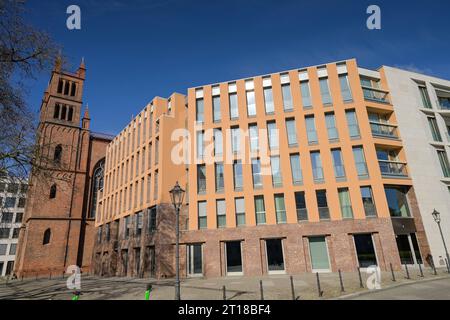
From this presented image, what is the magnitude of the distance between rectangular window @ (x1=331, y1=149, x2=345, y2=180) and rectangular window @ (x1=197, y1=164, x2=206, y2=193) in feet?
36.1

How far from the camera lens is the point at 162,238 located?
924 inches

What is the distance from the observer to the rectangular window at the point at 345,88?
78.2 feet

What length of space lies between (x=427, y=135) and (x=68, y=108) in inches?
1905

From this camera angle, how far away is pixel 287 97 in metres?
25.2

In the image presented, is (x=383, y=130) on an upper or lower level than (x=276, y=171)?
upper

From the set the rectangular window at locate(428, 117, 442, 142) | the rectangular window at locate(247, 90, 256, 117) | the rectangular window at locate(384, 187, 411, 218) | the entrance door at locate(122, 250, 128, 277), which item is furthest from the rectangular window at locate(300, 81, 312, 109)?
the entrance door at locate(122, 250, 128, 277)

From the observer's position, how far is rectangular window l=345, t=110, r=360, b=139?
899 inches

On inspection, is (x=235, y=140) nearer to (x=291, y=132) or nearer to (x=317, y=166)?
(x=291, y=132)

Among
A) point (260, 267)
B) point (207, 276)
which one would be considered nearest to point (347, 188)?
point (260, 267)

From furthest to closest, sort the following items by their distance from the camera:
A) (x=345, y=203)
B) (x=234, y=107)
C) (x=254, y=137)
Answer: (x=234, y=107)
(x=254, y=137)
(x=345, y=203)

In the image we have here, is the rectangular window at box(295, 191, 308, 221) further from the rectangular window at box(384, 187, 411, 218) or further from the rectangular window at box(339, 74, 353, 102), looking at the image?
the rectangular window at box(339, 74, 353, 102)

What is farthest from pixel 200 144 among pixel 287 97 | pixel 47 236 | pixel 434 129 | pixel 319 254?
pixel 47 236

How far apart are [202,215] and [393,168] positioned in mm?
16584
